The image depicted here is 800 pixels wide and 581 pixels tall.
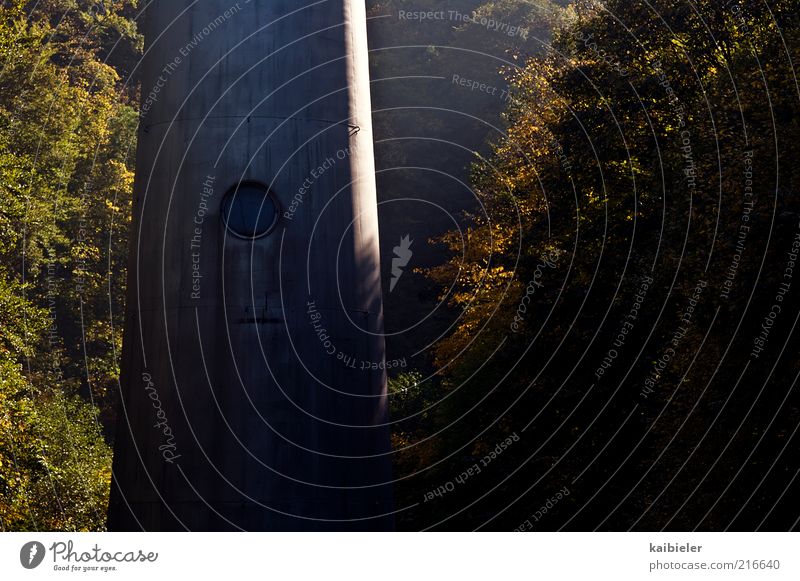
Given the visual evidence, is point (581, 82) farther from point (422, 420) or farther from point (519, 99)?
point (422, 420)

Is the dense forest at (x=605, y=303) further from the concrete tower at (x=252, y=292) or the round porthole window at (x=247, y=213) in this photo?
the round porthole window at (x=247, y=213)

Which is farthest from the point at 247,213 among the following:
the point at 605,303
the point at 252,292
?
the point at 605,303

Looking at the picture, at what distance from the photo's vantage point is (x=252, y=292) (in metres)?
16.3

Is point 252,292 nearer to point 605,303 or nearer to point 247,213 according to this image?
point 247,213

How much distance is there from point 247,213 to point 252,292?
3.82 feet

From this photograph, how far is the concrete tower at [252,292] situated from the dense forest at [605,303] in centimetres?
1295

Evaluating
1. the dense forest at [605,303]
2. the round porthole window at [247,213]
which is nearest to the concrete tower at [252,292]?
the round porthole window at [247,213]

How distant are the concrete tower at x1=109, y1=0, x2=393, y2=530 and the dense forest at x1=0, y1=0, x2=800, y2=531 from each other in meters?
12.9

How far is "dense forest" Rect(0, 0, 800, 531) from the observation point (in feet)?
89.8

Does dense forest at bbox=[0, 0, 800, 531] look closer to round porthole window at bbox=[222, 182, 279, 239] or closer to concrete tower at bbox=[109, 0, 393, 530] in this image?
concrete tower at bbox=[109, 0, 393, 530]

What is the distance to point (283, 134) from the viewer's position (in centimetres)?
1669

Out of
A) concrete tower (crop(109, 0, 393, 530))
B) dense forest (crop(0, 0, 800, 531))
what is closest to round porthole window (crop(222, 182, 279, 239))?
concrete tower (crop(109, 0, 393, 530))

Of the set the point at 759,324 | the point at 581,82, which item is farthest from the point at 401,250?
the point at 759,324
